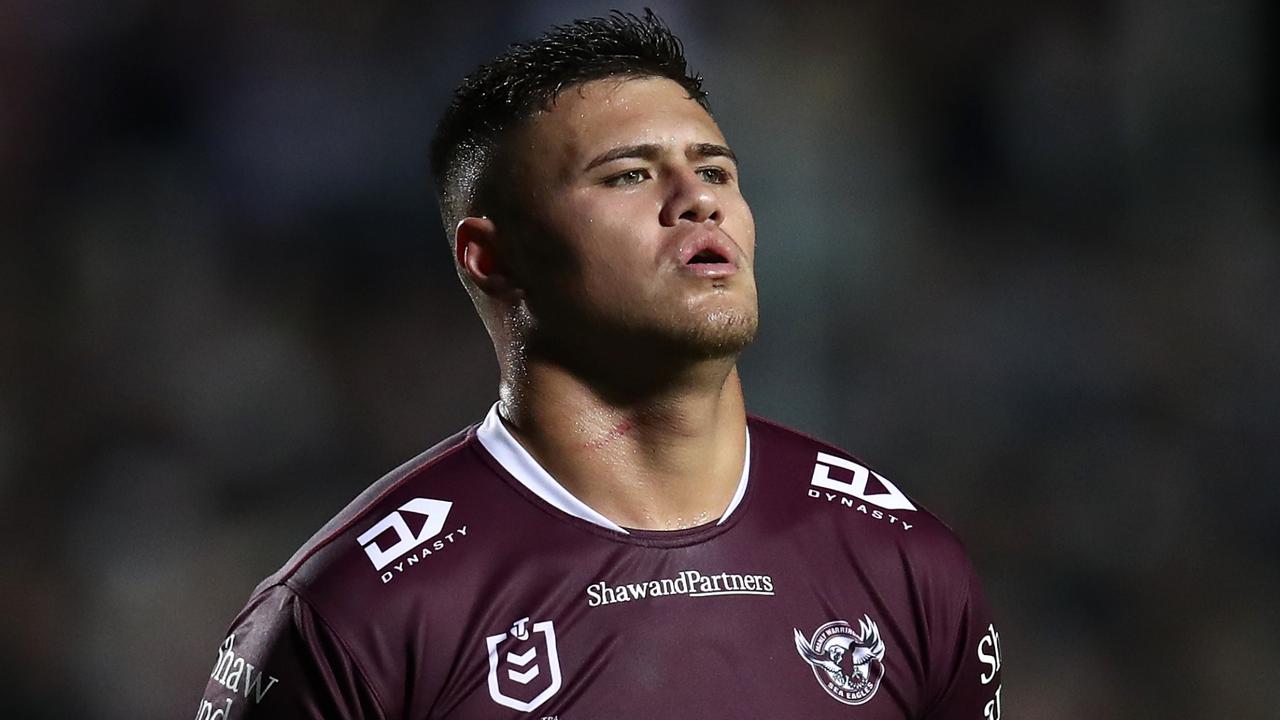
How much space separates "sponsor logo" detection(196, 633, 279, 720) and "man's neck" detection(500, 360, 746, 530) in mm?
670

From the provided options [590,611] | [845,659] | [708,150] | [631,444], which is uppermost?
[708,150]

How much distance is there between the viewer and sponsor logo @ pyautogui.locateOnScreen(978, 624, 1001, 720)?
316 cm

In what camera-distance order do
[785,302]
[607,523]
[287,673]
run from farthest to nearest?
[785,302] < [607,523] < [287,673]

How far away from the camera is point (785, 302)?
657 cm

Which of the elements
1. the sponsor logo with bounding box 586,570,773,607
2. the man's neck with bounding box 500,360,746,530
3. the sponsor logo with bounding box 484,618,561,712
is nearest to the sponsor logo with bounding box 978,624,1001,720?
the sponsor logo with bounding box 586,570,773,607

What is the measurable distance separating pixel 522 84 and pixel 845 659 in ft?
4.34

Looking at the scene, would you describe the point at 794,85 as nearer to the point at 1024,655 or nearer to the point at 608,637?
the point at 1024,655

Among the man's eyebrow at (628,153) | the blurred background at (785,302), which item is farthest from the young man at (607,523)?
the blurred background at (785,302)

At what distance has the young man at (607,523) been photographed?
2.69 m

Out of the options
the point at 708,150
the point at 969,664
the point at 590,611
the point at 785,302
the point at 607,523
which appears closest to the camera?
the point at 590,611

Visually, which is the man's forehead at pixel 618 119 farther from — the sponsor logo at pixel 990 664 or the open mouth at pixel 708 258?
the sponsor logo at pixel 990 664

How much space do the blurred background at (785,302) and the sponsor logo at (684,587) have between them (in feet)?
11.5

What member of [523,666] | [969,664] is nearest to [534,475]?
[523,666]

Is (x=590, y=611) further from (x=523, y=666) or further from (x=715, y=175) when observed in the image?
(x=715, y=175)
